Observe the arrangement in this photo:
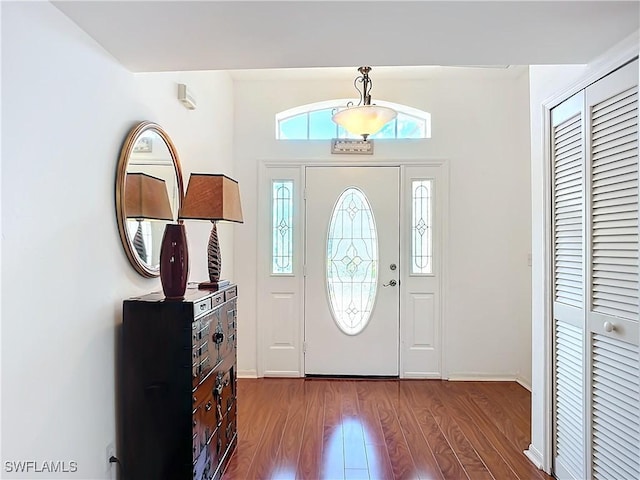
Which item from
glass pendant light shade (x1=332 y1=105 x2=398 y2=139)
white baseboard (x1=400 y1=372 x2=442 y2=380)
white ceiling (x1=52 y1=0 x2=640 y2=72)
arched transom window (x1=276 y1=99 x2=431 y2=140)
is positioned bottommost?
white baseboard (x1=400 y1=372 x2=442 y2=380)

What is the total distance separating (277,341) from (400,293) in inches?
49.5

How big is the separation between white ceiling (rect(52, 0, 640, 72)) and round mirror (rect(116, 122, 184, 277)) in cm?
41

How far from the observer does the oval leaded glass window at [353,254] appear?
13.5ft

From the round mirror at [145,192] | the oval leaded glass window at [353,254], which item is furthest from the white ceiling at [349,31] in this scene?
the oval leaded glass window at [353,254]

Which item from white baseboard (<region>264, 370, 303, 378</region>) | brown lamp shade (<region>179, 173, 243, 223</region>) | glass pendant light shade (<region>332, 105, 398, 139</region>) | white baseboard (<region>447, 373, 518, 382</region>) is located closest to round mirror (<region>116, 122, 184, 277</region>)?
brown lamp shade (<region>179, 173, 243, 223</region>)

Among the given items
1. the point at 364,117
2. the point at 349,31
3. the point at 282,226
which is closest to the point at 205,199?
the point at 349,31

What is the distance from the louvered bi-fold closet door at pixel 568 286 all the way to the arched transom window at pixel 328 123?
6.11ft

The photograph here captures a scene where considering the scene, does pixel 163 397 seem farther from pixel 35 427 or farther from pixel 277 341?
pixel 277 341

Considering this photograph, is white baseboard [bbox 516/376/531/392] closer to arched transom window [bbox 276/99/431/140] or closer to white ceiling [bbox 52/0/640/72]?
arched transom window [bbox 276/99/431/140]

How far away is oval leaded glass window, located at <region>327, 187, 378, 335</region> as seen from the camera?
13.5 ft

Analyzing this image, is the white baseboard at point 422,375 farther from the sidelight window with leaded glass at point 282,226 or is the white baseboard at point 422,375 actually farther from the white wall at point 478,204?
the sidelight window with leaded glass at point 282,226

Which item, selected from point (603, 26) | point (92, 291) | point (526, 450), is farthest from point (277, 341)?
point (603, 26)

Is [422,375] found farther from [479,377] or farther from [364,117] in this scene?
[364,117]

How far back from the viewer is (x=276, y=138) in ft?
13.7
